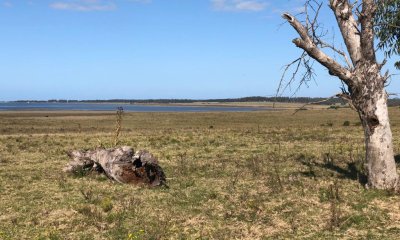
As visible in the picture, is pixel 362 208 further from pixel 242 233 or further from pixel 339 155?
pixel 339 155

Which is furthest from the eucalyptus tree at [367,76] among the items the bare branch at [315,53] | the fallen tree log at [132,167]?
the fallen tree log at [132,167]

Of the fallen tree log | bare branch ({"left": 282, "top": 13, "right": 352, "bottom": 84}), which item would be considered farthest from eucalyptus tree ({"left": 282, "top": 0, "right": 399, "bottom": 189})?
the fallen tree log

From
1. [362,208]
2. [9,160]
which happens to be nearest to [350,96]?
[362,208]

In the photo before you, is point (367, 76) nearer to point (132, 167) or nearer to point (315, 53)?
point (315, 53)

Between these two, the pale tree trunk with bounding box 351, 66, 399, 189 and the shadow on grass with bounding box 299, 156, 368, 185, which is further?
the shadow on grass with bounding box 299, 156, 368, 185

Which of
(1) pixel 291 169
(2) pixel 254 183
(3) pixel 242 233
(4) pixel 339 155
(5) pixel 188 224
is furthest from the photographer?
(4) pixel 339 155

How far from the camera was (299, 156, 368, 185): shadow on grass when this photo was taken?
14.3 metres

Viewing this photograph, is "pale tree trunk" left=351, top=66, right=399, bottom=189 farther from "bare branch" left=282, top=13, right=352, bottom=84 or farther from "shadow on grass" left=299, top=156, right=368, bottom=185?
"shadow on grass" left=299, top=156, right=368, bottom=185

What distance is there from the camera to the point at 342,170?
634 inches

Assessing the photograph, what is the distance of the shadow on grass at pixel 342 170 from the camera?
47.0ft

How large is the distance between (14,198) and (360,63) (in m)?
10.9

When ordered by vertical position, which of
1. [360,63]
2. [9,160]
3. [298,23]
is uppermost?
[298,23]

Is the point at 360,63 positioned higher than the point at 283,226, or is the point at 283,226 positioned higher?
the point at 360,63

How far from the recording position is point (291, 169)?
16.7 m
